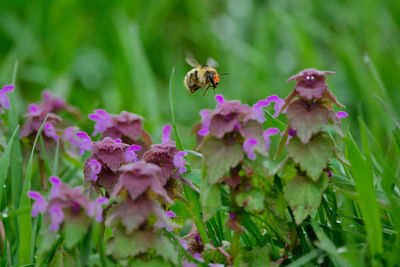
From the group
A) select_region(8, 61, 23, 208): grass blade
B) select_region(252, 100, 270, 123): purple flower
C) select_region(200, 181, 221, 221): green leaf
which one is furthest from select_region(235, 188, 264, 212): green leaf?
select_region(8, 61, 23, 208): grass blade

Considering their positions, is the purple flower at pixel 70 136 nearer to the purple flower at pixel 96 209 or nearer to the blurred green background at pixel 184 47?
the purple flower at pixel 96 209

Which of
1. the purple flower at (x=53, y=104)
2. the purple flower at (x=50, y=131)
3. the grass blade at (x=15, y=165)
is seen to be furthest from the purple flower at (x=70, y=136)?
the purple flower at (x=53, y=104)

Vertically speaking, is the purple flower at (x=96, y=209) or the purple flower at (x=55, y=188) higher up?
the purple flower at (x=55, y=188)

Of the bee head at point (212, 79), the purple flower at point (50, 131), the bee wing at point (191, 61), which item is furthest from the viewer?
the bee wing at point (191, 61)

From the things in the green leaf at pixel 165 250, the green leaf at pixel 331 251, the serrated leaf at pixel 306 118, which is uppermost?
the serrated leaf at pixel 306 118

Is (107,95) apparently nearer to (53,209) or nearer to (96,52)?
(96,52)

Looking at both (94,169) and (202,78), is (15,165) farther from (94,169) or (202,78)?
(202,78)

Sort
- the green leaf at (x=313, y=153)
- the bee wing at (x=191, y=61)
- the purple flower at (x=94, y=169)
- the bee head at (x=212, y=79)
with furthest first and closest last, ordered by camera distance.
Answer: the bee wing at (x=191, y=61)
the bee head at (x=212, y=79)
the purple flower at (x=94, y=169)
the green leaf at (x=313, y=153)
